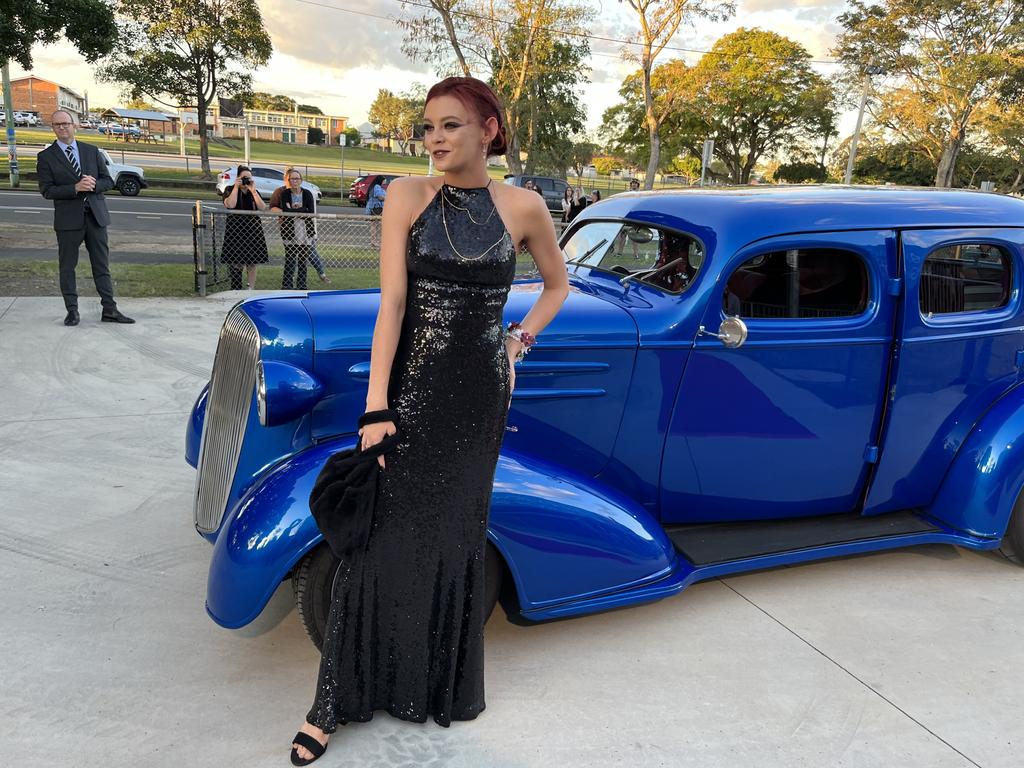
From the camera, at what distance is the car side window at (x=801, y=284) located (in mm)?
3102

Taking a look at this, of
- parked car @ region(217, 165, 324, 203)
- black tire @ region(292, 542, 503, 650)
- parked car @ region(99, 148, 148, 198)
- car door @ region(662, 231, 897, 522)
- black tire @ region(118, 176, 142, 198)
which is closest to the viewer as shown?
black tire @ region(292, 542, 503, 650)

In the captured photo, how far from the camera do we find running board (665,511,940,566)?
3041 mm

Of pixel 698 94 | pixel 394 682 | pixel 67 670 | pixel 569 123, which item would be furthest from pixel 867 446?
pixel 569 123

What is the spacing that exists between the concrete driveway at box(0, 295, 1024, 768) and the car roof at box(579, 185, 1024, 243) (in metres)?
1.63

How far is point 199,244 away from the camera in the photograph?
360 inches

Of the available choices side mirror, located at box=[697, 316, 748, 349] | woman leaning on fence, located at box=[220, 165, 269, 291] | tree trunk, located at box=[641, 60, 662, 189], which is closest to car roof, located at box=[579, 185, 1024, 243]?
side mirror, located at box=[697, 316, 748, 349]

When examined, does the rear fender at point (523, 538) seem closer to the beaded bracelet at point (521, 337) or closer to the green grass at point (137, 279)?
the beaded bracelet at point (521, 337)

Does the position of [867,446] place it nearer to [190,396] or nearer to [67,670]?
[67,670]

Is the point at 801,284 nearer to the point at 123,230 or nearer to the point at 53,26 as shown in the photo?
the point at 53,26

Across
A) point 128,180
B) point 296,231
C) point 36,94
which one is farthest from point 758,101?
point 36,94

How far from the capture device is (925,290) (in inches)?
129

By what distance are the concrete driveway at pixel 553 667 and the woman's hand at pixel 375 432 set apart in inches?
39.5

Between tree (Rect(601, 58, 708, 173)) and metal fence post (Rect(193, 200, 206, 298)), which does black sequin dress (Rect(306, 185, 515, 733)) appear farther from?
tree (Rect(601, 58, 708, 173))

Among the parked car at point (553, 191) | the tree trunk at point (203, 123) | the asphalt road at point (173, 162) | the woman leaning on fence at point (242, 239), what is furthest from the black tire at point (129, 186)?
the woman leaning on fence at point (242, 239)
